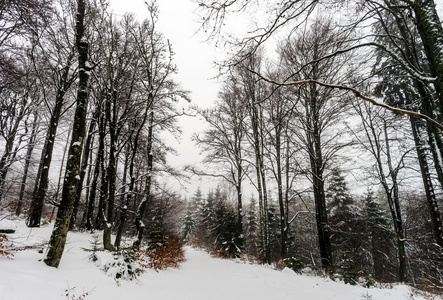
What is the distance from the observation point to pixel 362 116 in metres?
9.20

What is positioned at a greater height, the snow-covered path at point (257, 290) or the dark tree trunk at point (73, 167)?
the dark tree trunk at point (73, 167)

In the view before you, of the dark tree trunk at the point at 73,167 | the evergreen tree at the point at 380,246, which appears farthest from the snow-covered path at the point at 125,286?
the evergreen tree at the point at 380,246

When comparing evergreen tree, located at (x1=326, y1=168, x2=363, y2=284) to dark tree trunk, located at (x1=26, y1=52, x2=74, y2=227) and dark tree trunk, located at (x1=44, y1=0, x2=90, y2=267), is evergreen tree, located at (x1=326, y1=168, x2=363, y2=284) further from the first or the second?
dark tree trunk, located at (x1=26, y1=52, x2=74, y2=227)

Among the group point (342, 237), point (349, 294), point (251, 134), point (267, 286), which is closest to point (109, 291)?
point (267, 286)

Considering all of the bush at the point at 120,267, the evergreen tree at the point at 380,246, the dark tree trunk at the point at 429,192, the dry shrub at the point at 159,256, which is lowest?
the evergreen tree at the point at 380,246

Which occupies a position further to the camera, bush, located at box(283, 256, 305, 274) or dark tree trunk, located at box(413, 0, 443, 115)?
bush, located at box(283, 256, 305, 274)

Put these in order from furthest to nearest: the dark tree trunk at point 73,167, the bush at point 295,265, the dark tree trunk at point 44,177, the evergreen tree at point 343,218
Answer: the evergreen tree at point 343,218 < the bush at point 295,265 < the dark tree trunk at point 44,177 < the dark tree trunk at point 73,167

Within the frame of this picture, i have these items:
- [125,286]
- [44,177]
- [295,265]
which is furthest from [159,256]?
[44,177]

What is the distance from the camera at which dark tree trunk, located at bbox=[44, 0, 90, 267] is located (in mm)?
3699

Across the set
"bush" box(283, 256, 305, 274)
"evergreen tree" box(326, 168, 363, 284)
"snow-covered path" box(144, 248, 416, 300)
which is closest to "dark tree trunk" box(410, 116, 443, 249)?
"snow-covered path" box(144, 248, 416, 300)

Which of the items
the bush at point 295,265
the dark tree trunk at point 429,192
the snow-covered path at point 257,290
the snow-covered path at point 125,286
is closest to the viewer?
the snow-covered path at point 125,286

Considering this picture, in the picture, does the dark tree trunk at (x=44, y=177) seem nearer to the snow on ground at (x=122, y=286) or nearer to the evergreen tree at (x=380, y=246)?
the snow on ground at (x=122, y=286)

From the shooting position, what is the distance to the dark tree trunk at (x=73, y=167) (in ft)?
12.1

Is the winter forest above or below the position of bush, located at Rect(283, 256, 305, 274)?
above
